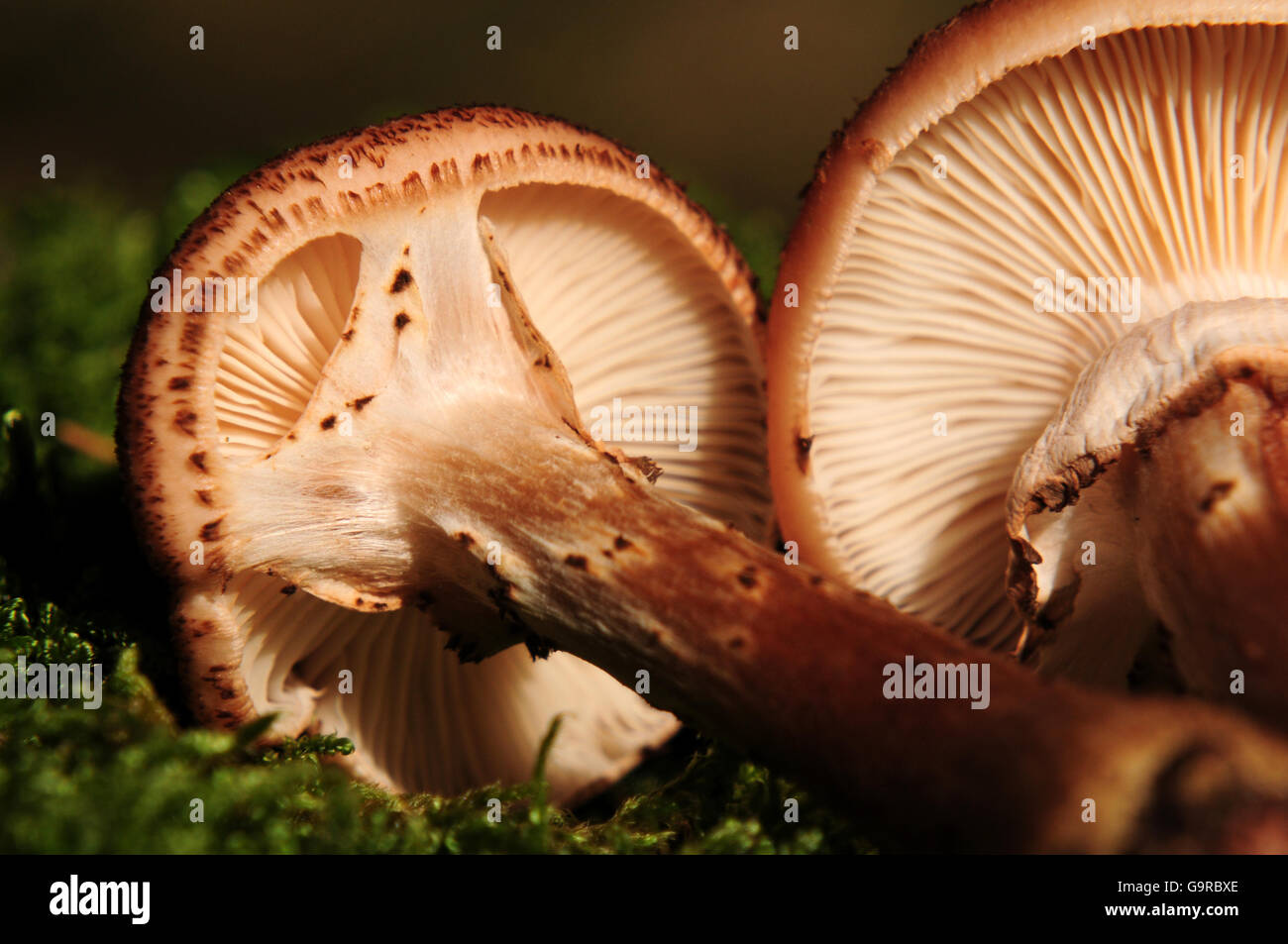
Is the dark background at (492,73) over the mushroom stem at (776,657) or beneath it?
over

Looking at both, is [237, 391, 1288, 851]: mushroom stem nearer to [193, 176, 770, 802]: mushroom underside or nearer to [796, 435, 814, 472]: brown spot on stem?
[193, 176, 770, 802]: mushroom underside

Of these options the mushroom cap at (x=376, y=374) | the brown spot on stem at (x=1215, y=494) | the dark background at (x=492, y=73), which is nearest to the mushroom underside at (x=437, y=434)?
the mushroom cap at (x=376, y=374)

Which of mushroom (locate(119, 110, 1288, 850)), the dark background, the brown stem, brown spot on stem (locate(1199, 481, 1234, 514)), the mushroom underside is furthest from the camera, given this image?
the dark background

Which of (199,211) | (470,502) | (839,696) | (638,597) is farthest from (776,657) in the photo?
(199,211)

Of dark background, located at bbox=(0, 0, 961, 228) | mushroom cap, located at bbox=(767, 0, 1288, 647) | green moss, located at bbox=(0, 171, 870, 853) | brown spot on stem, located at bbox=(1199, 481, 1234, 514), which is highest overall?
dark background, located at bbox=(0, 0, 961, 228)

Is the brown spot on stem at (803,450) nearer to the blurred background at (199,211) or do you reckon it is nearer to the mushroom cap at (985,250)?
the mushroom cap at (985,250)

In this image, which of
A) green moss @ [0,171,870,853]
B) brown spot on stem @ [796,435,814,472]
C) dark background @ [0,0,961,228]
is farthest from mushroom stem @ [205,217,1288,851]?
dark background @ [0,0,961,228]
